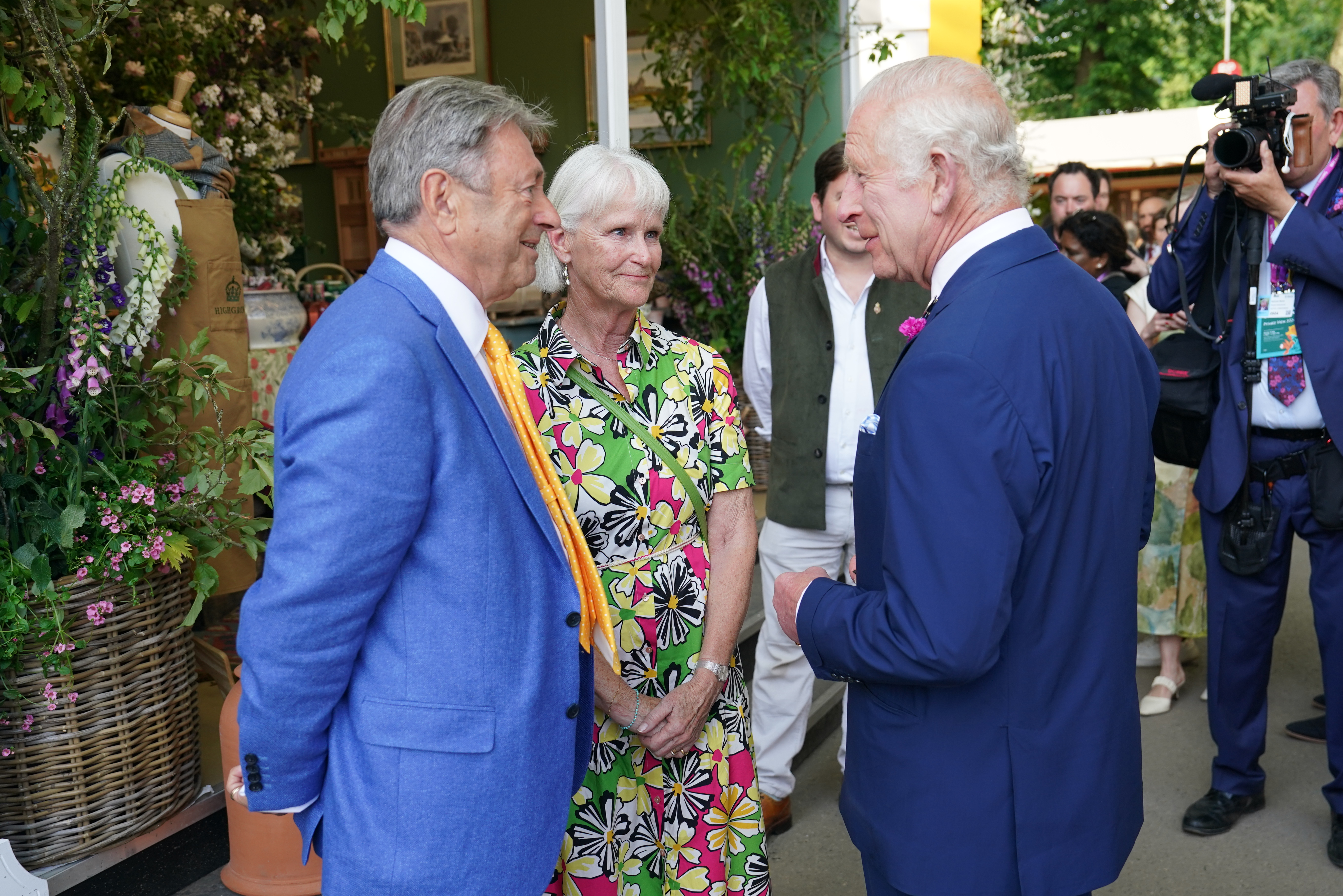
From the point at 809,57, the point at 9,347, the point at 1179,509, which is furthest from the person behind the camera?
the point at 809,57

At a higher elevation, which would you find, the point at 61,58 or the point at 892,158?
the point at 61,58

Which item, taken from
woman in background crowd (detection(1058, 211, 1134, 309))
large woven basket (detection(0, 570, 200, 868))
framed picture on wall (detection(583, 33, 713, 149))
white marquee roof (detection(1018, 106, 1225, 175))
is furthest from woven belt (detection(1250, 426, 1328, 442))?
white marquee roof (detection(1018, 106, 1225, 175))

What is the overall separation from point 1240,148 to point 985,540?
1930 mm

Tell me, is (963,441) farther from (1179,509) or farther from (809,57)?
(809,57)

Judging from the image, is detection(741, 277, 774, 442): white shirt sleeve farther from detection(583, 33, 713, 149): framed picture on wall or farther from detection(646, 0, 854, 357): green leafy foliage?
detection(583, 33, 713, 149): framed picture on wall

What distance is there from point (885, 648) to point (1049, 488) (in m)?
0.29

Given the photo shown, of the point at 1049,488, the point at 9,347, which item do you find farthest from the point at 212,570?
the point at 1049,488

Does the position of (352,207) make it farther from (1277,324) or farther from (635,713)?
(635,713)

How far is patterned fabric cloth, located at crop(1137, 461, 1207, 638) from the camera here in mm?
4133

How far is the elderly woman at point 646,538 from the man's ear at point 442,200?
576 millimetres

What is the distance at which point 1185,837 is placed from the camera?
3113mm

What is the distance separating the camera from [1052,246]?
4.84ft

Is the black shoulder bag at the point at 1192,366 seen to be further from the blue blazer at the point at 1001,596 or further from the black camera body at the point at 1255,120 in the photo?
the blue blazer at the point at 1001,596

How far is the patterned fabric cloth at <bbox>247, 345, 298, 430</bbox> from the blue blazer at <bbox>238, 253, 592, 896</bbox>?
103 inches
